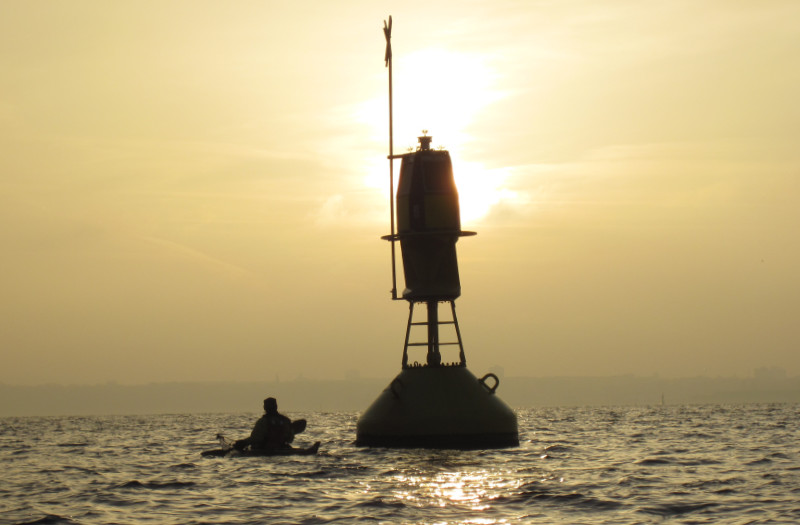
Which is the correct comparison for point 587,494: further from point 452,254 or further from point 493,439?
point 452,254

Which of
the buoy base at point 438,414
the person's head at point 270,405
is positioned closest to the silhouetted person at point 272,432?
the person's head at point 270,405

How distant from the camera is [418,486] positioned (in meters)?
32.3

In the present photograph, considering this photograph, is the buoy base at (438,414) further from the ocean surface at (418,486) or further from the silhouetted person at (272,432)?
the silhouetted person at (272,432)

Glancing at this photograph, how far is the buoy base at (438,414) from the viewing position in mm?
45656

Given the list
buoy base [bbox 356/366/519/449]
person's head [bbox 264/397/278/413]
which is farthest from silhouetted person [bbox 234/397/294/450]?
buoy base [bbox 356/366/519/449]

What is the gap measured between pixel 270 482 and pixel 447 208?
20044 mm

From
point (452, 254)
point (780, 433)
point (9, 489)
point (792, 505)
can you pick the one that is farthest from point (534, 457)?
point (780, 433)

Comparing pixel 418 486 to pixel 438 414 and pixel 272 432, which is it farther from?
pixel 438 414

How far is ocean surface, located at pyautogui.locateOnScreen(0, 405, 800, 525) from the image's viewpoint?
26.4 metres

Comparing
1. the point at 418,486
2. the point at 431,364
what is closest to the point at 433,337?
the point at 431,364

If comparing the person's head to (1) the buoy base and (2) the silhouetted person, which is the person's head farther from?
(1) the buoy base

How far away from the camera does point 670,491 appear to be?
30594mm

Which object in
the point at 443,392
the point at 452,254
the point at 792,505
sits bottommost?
the point at 792,505

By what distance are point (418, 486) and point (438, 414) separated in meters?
13.6
